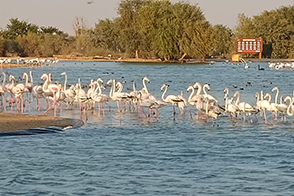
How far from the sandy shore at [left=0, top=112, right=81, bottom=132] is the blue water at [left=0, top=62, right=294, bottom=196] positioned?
48 centimetres

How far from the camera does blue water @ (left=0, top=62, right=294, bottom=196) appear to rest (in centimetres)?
885

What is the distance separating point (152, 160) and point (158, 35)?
59.5 meters

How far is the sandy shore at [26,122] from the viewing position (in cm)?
1350

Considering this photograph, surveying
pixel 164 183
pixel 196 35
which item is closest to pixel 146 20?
pixel 196 35

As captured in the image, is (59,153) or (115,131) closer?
(59,153)

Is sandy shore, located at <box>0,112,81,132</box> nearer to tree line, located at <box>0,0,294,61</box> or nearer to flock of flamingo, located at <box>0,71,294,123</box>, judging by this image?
flock of flamingo, located at <box>0,71,294,123</box>

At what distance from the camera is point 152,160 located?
1069 cm

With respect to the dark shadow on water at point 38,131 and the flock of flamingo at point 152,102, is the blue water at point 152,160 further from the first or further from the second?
the flock of flamingo at point 152,102

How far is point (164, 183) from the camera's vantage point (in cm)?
906

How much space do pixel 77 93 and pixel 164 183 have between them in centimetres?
871

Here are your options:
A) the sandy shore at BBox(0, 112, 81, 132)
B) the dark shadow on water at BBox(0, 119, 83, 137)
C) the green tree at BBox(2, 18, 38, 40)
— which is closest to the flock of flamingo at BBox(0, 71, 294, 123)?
the sandy shore at BBox(0, 112, 81, 132)

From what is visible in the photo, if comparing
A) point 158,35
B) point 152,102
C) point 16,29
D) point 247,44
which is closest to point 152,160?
point 152,102

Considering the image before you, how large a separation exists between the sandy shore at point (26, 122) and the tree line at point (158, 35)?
171 ft

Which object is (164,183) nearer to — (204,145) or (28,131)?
(204,145)
